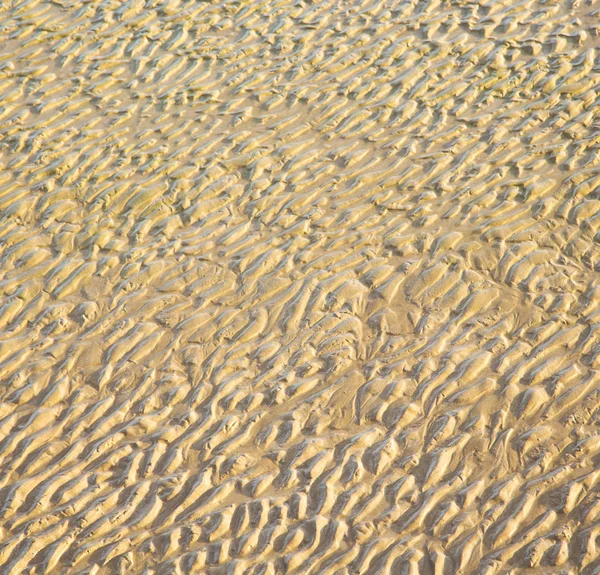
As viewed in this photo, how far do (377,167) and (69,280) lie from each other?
8.18 feet

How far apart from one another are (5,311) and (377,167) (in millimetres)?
2958

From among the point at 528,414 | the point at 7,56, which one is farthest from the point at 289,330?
the point at 7,56

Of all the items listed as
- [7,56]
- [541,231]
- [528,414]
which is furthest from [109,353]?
[7,56]

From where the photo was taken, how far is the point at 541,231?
540cm

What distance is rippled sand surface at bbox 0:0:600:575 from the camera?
161 inches

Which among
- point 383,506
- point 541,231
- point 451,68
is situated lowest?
point 383,506

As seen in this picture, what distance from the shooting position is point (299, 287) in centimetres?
524

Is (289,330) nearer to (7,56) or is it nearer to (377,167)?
(377,167)

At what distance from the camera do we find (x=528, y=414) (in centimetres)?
445

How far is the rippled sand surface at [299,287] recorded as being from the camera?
4.09 metres

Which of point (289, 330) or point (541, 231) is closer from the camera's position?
point (289, 330)

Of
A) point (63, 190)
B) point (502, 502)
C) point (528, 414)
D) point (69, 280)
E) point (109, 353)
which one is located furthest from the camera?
point (63, 190)

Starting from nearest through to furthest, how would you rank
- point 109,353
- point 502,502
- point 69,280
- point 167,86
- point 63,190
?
point 502,502
point 109,353
point 69,280
point 63,190
point 167,86

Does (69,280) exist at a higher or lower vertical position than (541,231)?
lower
